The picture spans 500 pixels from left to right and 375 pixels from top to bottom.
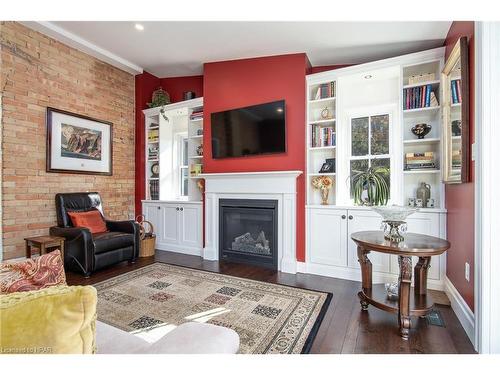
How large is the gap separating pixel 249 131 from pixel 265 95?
1.68 ft

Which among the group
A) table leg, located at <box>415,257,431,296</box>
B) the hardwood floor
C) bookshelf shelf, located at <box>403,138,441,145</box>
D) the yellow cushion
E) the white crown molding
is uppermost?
the white crown molding

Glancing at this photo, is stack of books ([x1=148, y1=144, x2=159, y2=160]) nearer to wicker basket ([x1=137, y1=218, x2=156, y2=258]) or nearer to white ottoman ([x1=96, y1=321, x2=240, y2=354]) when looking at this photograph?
wicker basket ([x1=137, y1=218, x2=156, y2=258])

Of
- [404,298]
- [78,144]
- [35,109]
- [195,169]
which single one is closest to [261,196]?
[195,169]

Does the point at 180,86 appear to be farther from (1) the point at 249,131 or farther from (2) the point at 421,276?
(2) the point at 421,276

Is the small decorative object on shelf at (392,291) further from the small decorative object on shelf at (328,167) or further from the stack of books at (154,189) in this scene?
the stack of books at (154,189)

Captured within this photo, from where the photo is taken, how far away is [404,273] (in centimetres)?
188

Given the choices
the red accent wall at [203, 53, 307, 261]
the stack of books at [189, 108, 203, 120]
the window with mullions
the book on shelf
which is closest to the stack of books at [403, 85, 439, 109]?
the window with mullions

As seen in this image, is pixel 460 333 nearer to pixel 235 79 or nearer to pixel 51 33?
pixel 235 79

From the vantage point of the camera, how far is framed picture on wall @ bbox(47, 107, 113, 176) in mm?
3412

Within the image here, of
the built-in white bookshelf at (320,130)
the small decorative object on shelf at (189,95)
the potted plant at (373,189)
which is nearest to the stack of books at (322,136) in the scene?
the built-in white bookshelf at (320,130)

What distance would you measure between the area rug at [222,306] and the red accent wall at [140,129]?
1803 mm

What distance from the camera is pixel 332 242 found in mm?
3059

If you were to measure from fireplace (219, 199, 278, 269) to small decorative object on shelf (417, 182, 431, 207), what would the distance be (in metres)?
1.59
